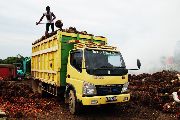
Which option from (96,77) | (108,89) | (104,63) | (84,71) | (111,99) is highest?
(104,63)

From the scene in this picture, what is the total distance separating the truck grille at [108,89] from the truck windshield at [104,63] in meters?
0.46

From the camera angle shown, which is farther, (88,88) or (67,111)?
(67,111)

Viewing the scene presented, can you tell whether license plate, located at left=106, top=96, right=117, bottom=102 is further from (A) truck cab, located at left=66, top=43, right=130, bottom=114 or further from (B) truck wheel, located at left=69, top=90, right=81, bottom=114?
(B) truck wheel, located at left=69, top=90, right=81, bottom=114

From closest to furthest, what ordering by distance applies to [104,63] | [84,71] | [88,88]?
[88,88] → [84,71] → [104,63]

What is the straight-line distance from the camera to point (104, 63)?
958 cm

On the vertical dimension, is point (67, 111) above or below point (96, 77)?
below

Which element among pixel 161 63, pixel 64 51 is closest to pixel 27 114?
pixel 64 51

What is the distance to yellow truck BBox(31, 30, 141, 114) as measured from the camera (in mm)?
9016

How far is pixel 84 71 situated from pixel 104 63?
90 centimetres

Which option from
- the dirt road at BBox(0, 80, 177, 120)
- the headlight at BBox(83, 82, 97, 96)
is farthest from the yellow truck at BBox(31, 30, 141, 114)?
the dirt road at BBox(0, 80, 177, 120)

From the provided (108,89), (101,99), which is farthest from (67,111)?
(108,89)

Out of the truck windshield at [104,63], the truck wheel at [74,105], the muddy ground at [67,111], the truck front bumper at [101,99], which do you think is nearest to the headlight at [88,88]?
the truck front bumper at [101,99]

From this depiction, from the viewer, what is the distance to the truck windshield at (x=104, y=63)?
9.15 m

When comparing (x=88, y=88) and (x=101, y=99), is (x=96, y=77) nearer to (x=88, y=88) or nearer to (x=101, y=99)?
(x=88, y=88)
